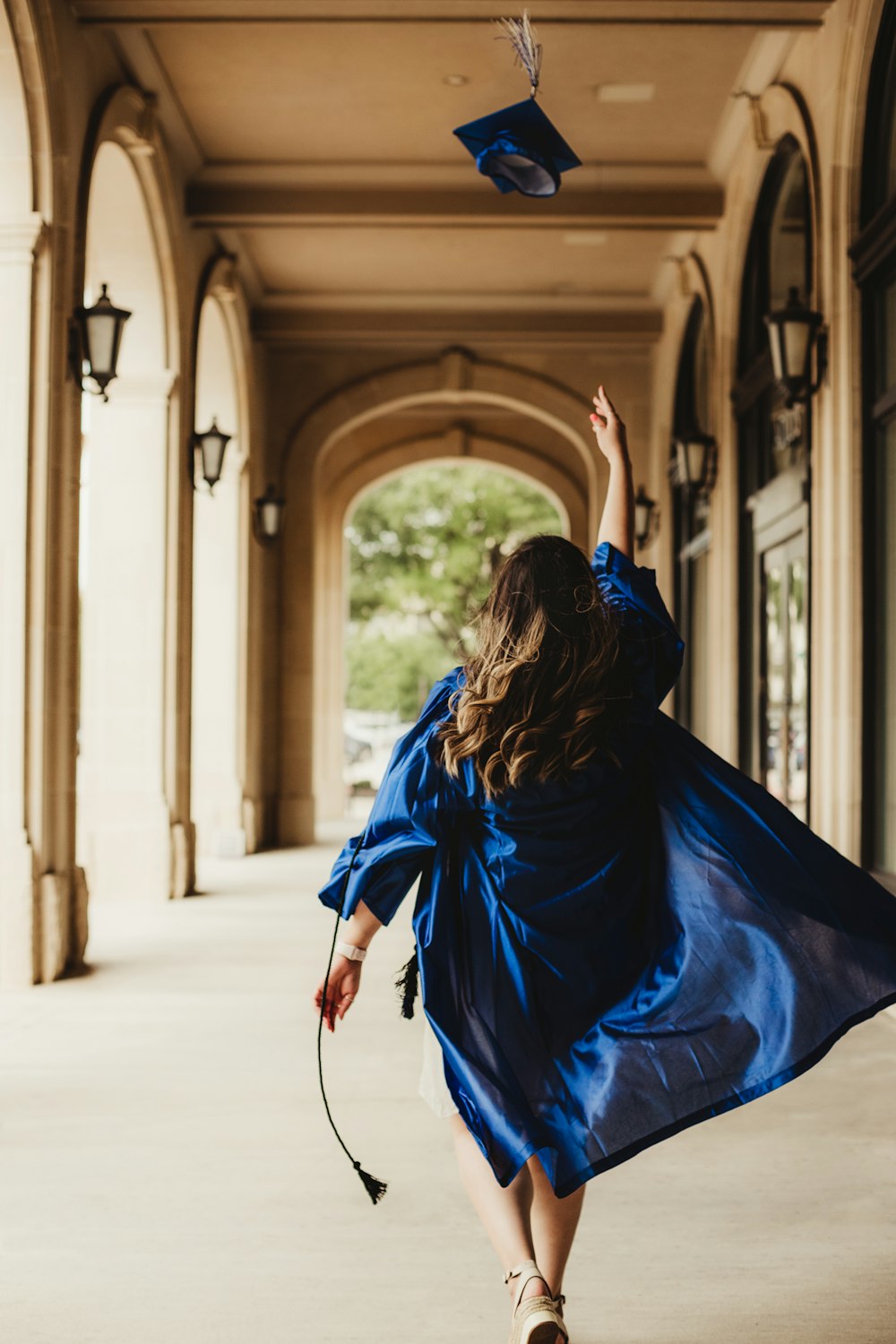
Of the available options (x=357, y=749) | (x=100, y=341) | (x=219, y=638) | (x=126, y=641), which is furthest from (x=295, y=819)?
(x=357, y=749)

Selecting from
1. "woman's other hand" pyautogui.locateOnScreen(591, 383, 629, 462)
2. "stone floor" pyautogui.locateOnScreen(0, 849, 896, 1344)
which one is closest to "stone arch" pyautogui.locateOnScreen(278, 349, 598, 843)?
"stone floor" pyautogui.locateOnScreen(0, 849, 896, 1344)

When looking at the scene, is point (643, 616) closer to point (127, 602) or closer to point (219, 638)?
point (127, 602)

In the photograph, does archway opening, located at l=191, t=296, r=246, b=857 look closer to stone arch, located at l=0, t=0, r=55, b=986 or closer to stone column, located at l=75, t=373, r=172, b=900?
stone column, located at l=75, t=373, r=172, b=900

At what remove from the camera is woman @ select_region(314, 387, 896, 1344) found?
2.42 meters

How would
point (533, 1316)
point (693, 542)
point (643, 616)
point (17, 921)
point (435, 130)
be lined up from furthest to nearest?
1. point (693, 542)
2. point (435, 130)
3. point (17, 921)
4. point (643, 616)
5. point (533, 1316)

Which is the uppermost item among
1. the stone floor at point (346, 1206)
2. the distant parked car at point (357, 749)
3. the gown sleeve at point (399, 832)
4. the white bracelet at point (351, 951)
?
the gown sleeve at point (399, 832)

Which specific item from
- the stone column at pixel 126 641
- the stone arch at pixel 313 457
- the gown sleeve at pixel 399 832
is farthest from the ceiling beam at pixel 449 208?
the gown sleeve at pixel 399 832

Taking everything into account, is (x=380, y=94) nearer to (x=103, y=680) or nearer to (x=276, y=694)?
(x=103, y=680)

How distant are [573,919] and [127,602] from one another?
799cm

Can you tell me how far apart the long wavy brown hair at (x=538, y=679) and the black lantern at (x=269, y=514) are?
37.2ft

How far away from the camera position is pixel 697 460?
1104cm

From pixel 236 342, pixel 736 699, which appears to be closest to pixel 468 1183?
pixel 736 699

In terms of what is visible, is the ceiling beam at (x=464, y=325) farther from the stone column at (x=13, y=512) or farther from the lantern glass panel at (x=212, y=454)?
the stone column at (x=13, y=512)

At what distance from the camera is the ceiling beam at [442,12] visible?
696 cm
